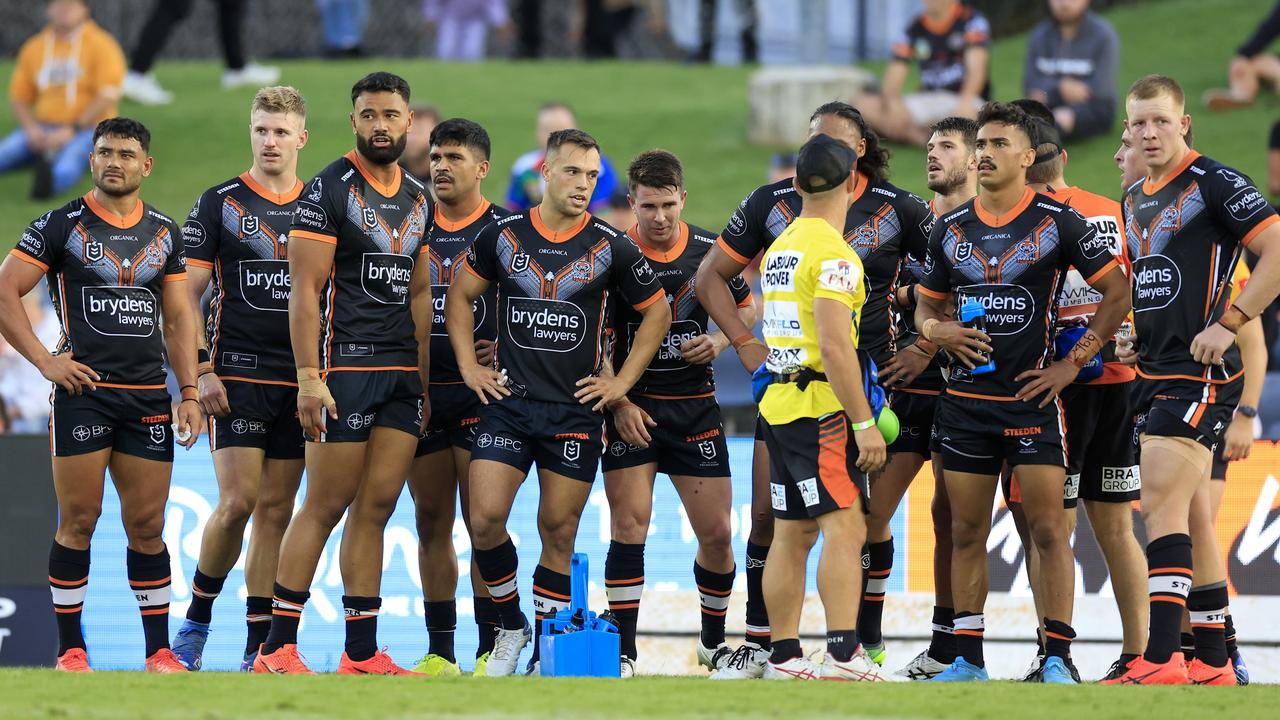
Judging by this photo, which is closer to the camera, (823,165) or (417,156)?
(823,165)

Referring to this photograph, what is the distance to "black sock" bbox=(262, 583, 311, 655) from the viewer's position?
7379 millimetres

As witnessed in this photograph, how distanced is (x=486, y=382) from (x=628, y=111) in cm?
1102

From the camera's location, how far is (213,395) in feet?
25.9

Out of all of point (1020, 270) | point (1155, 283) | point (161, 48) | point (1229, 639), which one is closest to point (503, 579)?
point (1020, 270)

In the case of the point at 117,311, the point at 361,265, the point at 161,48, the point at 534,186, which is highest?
the point at 161,48

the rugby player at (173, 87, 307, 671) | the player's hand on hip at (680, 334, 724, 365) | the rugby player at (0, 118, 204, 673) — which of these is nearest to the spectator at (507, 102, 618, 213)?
the rugby player at (173, 87, 307, 671)

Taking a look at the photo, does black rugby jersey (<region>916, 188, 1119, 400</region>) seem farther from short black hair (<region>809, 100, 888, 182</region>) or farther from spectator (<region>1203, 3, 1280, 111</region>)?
spectator (<region>1203, 3, 1280, 111</region>)

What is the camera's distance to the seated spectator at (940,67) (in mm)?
14578

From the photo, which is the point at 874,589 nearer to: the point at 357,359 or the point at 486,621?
the point at 486,621

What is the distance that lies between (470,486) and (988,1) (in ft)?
63.1

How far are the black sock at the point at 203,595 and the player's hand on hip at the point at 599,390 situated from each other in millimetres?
2270

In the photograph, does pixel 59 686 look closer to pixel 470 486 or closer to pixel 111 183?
pixel 470 486

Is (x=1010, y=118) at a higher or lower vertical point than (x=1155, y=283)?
higher

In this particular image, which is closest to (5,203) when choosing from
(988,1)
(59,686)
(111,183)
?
(111,183)
